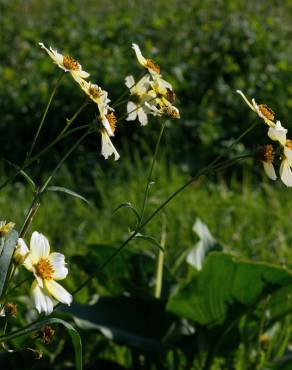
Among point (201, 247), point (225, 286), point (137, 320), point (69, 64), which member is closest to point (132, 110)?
point (69, 64)

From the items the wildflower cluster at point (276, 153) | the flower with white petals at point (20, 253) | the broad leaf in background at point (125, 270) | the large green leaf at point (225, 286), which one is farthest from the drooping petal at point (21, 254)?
the broad leaf in background at point (125, 270)

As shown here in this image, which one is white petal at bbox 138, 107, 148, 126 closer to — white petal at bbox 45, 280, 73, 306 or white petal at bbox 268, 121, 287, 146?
white petal at bbox 268, 121, 287, 146

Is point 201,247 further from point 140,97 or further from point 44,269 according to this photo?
point 44,269

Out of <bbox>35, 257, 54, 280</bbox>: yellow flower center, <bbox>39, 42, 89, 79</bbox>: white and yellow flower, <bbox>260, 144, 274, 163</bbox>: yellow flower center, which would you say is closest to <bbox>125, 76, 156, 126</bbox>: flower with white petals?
<bbox>39, 42, 89, 79</bbox>: white and yellow flower

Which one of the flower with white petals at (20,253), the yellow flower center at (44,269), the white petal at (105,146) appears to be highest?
the white petal at (105,146)

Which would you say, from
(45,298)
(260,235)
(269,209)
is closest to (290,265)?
(260,235)

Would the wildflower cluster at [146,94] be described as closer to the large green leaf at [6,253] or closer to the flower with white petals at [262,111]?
the flower with white petals at [262,111]

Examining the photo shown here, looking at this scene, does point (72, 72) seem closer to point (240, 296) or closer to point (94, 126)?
point (94, 126)
